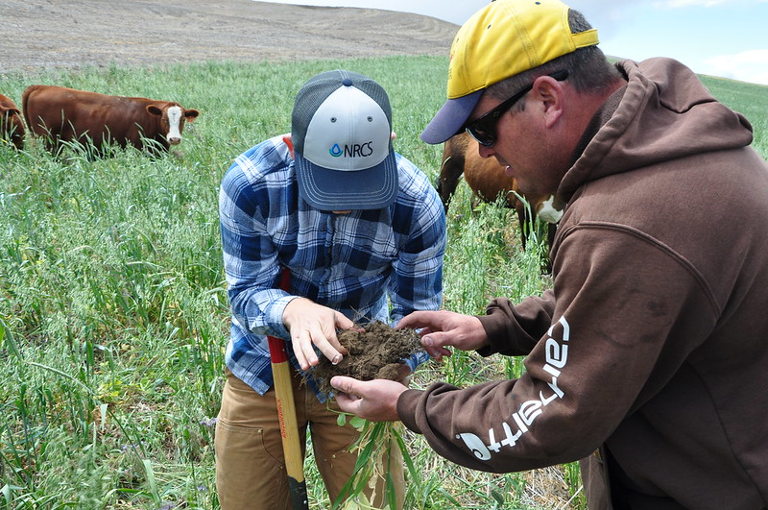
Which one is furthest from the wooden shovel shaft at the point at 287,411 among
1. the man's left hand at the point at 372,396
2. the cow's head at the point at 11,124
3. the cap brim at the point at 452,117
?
the cow's head at the point at 11,124

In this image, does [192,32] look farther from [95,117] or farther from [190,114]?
[95,117]

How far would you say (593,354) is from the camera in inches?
43.4

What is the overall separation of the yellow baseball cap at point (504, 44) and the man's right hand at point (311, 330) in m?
0.62

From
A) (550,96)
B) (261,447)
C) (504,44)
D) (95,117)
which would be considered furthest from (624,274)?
(95,117)

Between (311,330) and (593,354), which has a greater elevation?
(593,354)

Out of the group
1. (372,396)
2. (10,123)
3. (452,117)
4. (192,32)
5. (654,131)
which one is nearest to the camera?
(654,131)

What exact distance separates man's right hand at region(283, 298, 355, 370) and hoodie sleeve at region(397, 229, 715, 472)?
407mm

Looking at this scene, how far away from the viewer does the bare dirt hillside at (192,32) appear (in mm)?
26672

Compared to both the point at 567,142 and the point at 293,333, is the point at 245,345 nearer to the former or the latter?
the point at 293,333

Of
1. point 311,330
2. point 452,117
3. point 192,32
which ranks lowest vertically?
point 192,32

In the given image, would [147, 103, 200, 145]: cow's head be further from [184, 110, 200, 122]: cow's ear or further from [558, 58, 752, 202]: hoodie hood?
[558, 58, 752, 202]: hoodie hood

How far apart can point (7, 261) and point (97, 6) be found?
52.5 metres

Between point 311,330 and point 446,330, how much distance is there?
1.50 ft

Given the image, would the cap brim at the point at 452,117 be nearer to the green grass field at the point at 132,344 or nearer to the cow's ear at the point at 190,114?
the green grass field at the point at 132,344
